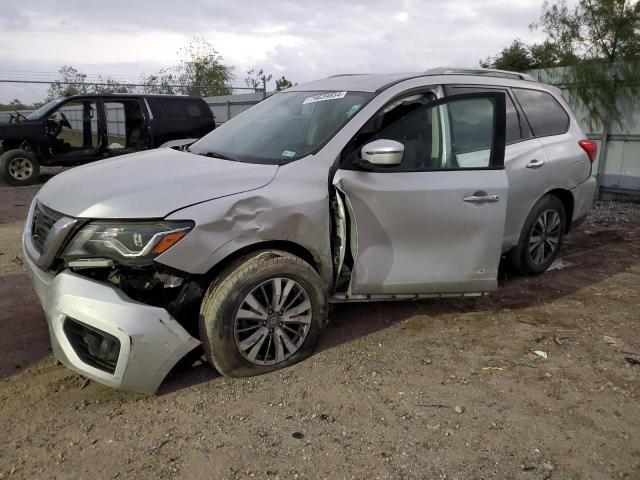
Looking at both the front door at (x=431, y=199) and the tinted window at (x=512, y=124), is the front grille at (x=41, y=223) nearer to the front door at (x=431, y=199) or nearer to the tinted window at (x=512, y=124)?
the front door at (x=431, y=199)

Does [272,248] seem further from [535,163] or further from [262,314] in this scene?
[535,163]

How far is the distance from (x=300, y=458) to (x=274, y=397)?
55 cm

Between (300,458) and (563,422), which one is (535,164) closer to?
(563,422)

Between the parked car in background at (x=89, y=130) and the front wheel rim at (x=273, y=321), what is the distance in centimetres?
817

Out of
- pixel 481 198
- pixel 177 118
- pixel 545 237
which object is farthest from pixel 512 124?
pixel 177 118

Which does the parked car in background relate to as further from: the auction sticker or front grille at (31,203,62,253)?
front grille at (31,203,62,253)

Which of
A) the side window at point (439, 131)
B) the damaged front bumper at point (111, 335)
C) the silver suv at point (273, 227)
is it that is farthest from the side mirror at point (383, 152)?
the damaged front bumper at point (111, 335)

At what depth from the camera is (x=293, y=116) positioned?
4094mm

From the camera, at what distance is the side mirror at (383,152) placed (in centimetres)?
337

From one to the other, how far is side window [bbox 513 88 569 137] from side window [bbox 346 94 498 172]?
4.04 feet

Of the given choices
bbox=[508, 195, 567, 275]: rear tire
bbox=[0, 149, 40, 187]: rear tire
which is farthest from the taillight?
bbox=[0, 149, 40, 187]: rear tire

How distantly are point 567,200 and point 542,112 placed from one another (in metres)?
0.89

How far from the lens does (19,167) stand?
11.2 meters

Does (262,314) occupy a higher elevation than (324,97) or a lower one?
lower
